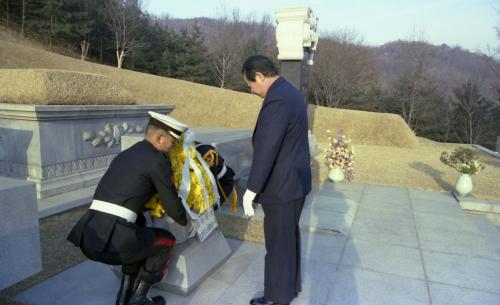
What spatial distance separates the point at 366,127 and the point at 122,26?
58.8ft

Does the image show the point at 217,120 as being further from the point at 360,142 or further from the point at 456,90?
the point at 456,90

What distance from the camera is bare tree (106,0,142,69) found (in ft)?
76.7

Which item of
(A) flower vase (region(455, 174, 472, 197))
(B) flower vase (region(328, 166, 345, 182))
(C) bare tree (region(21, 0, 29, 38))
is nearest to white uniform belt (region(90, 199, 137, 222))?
(B) flower vase (region(328, 166, 345, 182))

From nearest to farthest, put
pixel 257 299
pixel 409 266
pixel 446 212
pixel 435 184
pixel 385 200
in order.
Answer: pixel 257 299 < pixel 409 266 < pixel 446 212 < pixel 385 200 < pixel 435 184

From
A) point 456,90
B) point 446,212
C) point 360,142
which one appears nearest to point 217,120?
point 360,142

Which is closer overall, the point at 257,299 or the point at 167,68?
the point at 257,299

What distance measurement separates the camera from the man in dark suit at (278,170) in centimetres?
227

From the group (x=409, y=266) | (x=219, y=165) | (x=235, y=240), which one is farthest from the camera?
(x=235, y=240)

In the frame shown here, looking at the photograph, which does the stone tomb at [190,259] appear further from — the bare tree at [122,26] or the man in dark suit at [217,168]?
the bare tree at [122,26]

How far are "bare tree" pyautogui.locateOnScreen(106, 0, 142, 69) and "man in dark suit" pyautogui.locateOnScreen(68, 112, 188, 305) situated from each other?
74.8 feet

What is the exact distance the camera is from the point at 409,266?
3.37 metres

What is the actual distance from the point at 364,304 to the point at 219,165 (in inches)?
61.0

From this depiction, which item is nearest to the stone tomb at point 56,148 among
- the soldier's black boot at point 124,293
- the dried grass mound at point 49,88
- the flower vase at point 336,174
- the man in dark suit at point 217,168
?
the dried grass mound at point 49,88

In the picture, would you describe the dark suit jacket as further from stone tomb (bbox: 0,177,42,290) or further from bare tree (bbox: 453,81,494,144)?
bare tree (bbox: 453,81,494,144)
